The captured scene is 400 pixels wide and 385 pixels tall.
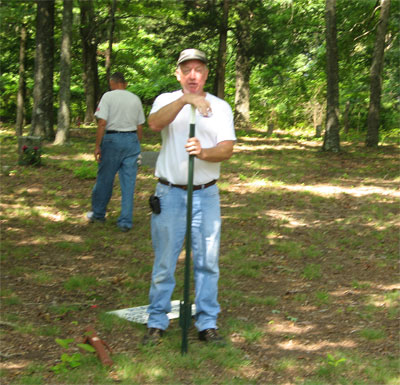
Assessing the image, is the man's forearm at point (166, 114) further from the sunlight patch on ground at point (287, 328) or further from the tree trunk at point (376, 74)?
the tree trunk at point (376, 74)

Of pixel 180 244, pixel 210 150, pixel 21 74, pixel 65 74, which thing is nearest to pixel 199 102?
pixel 210 150

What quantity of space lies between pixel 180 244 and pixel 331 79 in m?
13.0

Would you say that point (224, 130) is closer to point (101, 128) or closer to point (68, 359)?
point (68, 359)

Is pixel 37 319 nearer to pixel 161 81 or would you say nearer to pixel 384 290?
pixel 384 290

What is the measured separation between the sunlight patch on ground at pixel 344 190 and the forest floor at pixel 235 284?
4cm

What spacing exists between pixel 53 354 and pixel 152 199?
4.48 feet

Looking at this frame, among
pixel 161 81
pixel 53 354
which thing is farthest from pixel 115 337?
pixel 161 81

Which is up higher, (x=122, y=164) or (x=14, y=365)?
(x=122, y=164)

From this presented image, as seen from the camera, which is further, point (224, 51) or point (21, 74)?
point (21, 74)

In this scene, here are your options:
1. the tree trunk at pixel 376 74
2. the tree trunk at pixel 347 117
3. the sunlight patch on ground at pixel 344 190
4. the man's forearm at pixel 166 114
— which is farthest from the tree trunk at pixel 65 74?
the tree trunk at pixel 347 117

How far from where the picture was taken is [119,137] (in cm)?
813

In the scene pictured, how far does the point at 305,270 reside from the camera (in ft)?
22.8

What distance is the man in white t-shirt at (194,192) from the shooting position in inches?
180

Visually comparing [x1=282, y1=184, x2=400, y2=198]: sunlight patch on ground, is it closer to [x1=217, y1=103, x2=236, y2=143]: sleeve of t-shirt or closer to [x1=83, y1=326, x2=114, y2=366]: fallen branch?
[x1=217, y1=103, x2=236, y2=143]: sleeve of t-shirt
